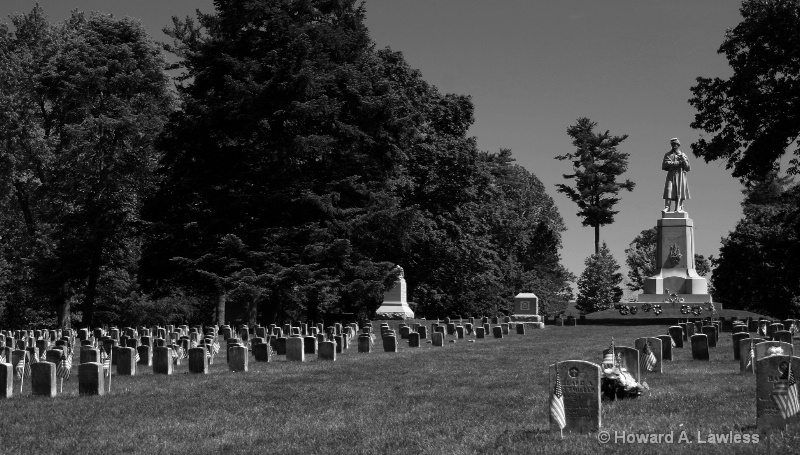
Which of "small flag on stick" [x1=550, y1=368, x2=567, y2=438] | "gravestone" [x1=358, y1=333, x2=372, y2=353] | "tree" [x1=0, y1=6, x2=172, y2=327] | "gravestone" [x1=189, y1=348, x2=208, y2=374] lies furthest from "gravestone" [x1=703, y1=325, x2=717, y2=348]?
"tree" [x1=0, y1=6, x2=172, y2=327]

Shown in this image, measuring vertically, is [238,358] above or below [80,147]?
below

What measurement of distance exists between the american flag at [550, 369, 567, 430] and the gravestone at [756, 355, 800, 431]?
216cm

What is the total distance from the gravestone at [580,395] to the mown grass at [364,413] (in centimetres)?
26

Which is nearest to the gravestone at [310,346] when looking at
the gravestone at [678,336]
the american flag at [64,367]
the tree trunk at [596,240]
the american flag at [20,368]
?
the american flag at [64,367]

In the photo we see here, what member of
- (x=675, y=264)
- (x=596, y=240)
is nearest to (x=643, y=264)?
(x=596, y=240)

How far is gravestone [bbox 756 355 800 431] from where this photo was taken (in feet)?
36.5

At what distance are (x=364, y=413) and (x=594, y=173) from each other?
2660 inches

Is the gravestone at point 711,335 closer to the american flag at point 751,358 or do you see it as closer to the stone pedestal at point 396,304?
the american flag at point 751,358

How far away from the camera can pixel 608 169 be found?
79.6m

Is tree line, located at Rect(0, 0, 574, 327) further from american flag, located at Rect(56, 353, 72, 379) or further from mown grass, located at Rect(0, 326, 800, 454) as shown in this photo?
mown grass, located at Rect(0, 326, 800, 454)

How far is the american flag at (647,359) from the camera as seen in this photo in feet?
61.1

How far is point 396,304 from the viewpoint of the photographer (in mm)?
47750

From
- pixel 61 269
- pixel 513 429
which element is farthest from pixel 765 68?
pixel 61 269

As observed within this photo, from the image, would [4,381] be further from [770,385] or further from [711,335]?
[711,335]
